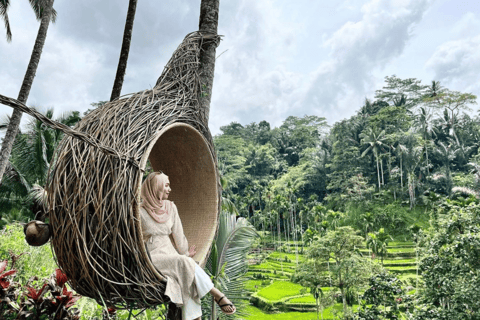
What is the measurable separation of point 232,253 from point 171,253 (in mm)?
2473

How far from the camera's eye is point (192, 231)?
2.27 m

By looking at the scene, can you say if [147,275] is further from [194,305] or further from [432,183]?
[432,183]

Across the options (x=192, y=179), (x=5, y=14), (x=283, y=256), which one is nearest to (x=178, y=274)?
(x=192, y=179)

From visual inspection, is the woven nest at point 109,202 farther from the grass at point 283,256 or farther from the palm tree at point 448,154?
the palm tree at point 448,154

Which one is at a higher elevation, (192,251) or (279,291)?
(192,251)

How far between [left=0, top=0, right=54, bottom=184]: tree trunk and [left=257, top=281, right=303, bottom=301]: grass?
14.4 meters

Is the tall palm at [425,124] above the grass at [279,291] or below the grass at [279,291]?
above

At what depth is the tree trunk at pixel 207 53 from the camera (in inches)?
97.0

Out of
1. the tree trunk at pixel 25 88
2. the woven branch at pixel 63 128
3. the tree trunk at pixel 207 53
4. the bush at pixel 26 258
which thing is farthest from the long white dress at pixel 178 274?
the tree trunk at pixel 25 88

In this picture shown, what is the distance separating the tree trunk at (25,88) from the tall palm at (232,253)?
3511 millimetres

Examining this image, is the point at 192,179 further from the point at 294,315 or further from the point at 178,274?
the point at 294,315

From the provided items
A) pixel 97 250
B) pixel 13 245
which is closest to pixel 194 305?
pixel 97 250

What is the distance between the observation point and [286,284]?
19.9m

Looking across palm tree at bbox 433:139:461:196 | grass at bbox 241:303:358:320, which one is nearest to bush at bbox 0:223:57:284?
grass at bbox 241:303:358:320
